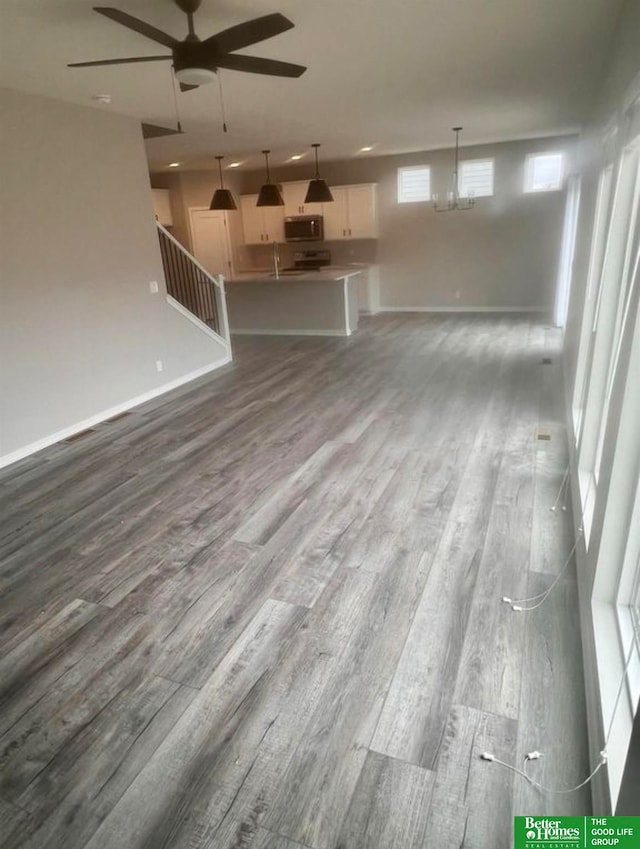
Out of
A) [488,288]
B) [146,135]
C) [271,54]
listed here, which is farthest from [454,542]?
[488,288]

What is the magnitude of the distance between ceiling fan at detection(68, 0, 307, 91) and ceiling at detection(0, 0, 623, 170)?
12.4 inches

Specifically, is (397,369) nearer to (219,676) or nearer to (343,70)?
(343,70)

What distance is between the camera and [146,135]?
18.5 ft

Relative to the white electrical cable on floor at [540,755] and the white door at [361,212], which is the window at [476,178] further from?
the white electrical cable on floor at [540,755]

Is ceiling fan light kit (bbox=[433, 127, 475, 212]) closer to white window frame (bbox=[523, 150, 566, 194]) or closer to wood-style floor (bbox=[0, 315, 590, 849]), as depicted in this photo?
white window frame (bbox=[523, 150, 566, 194])

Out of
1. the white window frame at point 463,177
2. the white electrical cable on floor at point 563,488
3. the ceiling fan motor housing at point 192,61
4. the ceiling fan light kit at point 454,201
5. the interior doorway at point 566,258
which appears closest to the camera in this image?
the ceiling fan motor housing at point 192,61

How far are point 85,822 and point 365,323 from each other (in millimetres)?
8483

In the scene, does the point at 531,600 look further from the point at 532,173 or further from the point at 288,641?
the point at 532,173

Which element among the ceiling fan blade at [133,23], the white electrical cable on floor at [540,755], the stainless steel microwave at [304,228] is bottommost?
the white electrical cable on floor at [540,755]

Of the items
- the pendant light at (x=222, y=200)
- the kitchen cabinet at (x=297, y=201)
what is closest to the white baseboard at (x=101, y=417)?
the pendant light at (x=222, y=200)

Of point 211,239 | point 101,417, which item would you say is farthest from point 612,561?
point 211,239

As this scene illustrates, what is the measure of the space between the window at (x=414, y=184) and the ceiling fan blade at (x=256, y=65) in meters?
7.30

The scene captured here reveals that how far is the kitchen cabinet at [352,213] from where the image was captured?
382 inches

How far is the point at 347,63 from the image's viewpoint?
12.3 feet
